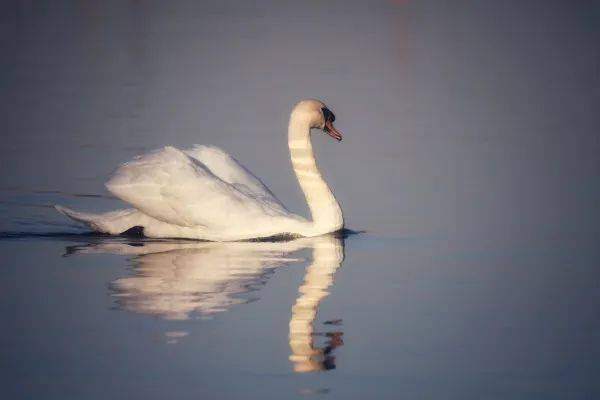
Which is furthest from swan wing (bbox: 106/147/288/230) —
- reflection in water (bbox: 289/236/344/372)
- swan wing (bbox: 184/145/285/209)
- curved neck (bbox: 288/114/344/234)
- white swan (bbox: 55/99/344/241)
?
reflection in water (bbox: 289/236/344/372)

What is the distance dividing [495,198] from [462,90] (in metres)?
10.7

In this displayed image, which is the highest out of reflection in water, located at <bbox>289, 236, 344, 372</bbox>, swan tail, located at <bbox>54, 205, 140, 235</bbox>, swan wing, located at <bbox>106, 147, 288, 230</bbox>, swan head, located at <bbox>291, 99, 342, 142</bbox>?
swan head, located at <bbox>291, 99, 342, 142</bbox>

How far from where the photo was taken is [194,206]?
13328mm

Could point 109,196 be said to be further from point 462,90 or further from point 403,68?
point 403,68

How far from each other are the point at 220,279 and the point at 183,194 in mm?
2504

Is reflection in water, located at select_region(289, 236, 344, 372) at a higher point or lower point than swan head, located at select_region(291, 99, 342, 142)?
lower

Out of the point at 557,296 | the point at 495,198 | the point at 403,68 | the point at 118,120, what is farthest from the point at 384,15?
the point at 557,296

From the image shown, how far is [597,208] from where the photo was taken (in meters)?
15.5

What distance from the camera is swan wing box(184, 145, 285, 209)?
14.3 m

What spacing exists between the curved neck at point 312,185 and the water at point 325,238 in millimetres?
408

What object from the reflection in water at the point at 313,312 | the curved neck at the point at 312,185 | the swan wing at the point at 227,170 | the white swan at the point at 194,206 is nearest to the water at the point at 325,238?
the reflection in water at the point at 313,312

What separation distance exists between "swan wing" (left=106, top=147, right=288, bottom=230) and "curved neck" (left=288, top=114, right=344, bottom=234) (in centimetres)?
38

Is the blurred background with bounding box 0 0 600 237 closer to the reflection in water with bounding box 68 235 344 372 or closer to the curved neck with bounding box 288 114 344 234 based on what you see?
the curved neck with bounding box 288 114 344 234

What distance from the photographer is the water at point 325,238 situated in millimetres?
8281
